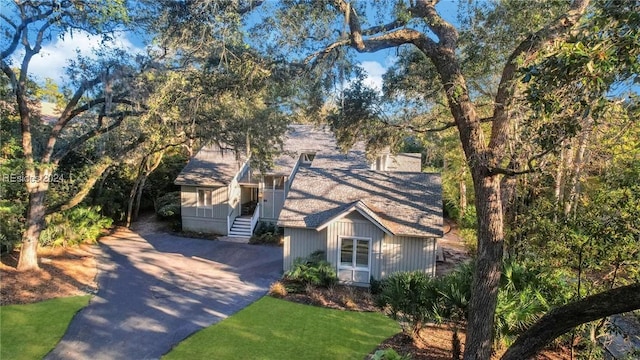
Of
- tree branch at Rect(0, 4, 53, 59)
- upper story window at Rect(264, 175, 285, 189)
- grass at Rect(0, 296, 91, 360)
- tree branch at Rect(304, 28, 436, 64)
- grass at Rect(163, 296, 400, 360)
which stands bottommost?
grass at Rect(163, 296, 400, 360)

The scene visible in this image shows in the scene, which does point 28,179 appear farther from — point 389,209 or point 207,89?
point 389,209

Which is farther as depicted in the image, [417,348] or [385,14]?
[417,348]

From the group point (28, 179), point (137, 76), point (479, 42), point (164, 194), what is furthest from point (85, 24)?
point (164, 194)

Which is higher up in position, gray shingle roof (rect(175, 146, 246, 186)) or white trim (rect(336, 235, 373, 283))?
gray shingle roof (rect(175, 146, 246, 186))

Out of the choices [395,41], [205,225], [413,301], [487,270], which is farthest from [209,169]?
[487,270]

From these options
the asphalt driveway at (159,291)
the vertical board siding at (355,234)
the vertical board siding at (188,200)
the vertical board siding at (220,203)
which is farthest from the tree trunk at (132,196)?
the vertical board siding at (355,234)

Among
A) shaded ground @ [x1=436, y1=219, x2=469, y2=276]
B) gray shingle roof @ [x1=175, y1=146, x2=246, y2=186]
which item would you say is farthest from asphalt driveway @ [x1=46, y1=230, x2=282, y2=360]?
shaded ground @ [x1=436, y1=219, x2=469, y2=276]

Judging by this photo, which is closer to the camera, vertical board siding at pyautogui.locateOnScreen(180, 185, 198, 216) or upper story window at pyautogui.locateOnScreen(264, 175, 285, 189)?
vertical board siding at pyautogui.locateOnScreen(180, 185, 198, 216)

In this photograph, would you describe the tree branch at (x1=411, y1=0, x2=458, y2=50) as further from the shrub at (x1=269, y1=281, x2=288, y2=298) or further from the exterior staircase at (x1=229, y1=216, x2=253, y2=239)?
the exterior staircase at (x1=229, y1=216, x2=253, y2=239)
